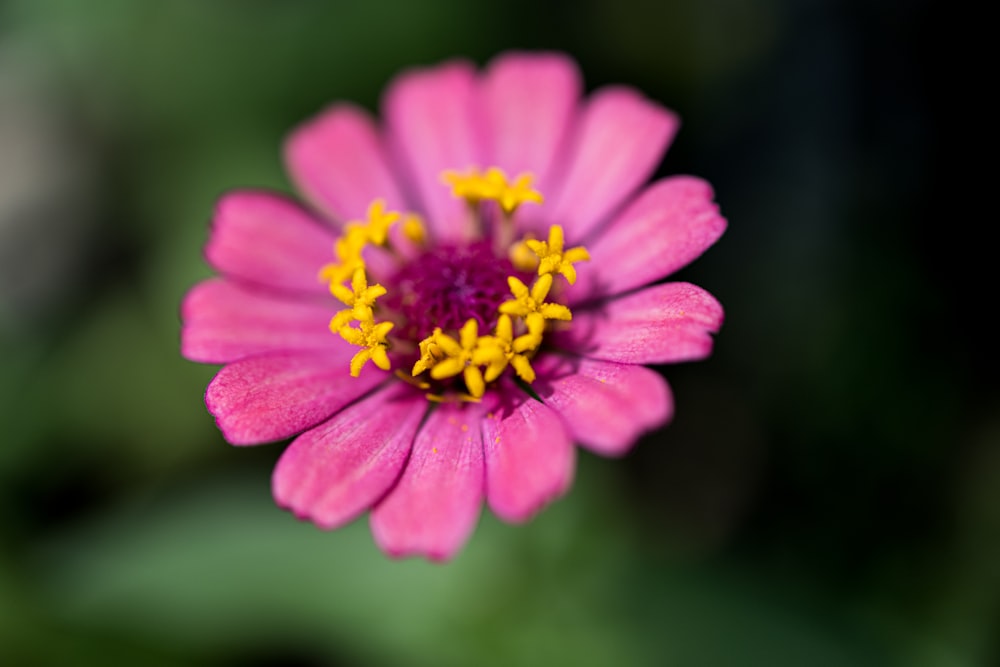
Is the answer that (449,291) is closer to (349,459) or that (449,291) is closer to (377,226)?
(377,226)

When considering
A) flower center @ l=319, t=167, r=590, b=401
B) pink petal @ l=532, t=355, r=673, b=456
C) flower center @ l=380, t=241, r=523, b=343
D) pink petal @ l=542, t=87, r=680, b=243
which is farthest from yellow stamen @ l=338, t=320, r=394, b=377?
pink petal @ l=542, t=87, r=680, b=243

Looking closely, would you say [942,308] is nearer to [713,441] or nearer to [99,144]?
[713,441]

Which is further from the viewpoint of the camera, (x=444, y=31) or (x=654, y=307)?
(x=444, y=31)

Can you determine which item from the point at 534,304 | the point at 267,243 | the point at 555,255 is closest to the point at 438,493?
the point at 534,304

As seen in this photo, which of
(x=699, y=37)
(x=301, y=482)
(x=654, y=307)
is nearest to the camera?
(x=301, y=482)

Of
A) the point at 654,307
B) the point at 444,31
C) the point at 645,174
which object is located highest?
the point at 444,31

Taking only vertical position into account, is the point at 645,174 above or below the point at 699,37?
below

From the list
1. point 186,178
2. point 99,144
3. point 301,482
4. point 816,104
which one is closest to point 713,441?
point 816,104

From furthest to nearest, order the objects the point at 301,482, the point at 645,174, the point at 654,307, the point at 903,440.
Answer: the point at 903,440
the point at 645,174
the point at 654,307
the point at 301,482
